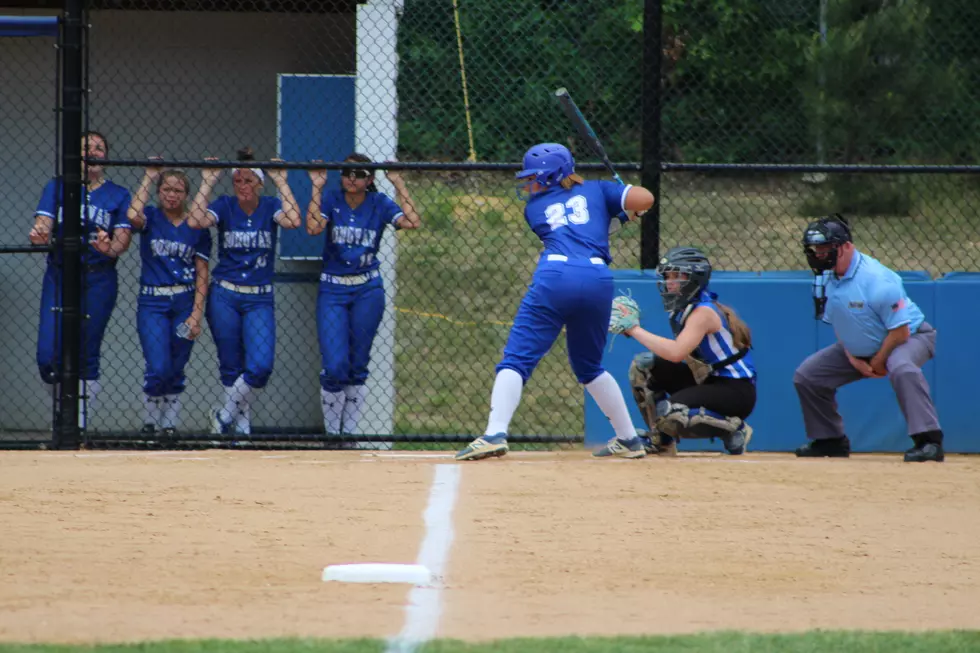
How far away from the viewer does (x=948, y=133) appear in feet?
49.3

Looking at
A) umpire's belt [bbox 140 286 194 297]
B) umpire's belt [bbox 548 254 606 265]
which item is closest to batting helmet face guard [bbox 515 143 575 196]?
umpire's belt [bbox 548 254 606 265]

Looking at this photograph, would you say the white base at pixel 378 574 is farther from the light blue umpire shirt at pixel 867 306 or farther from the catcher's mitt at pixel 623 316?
the light blue umpire shirt at pixel 867 306

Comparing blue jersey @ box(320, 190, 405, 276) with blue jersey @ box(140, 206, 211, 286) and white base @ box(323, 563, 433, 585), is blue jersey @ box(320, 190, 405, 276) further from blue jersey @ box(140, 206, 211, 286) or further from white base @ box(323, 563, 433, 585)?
white base @ box(323, 563, 433, 585)

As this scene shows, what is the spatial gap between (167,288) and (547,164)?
115 inches

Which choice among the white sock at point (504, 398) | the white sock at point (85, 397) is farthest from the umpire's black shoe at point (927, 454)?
the white sock at point (85, 397)

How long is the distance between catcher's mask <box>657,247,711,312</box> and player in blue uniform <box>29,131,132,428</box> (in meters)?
3.58

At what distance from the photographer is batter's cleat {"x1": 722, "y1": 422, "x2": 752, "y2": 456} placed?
804 centimetres

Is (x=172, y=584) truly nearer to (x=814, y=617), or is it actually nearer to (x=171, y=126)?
(x=814, y=617)

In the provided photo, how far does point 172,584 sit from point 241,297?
4459 millimetres

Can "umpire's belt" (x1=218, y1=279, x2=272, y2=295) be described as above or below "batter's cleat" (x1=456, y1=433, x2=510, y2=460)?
above

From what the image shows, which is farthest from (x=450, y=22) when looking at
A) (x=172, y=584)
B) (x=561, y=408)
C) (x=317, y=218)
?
(x=172, y=584)

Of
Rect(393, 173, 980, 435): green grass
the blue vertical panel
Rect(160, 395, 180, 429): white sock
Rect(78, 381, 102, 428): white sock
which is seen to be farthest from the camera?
Rect(393, 173, 980, 435): green grass

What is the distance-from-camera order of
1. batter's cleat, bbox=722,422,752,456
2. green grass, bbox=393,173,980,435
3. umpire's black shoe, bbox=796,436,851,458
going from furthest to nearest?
green grass, bbox=393,173,980,435
umpire's black shoe, bbox=796,436,851,458
batter's cleat, bbox=722,422,752,456

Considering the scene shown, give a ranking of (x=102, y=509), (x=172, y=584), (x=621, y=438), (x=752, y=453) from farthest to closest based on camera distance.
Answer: (x=752, y=453)
(x=621, y=438)
(x=102, y=509)
(x=172, y=584)
